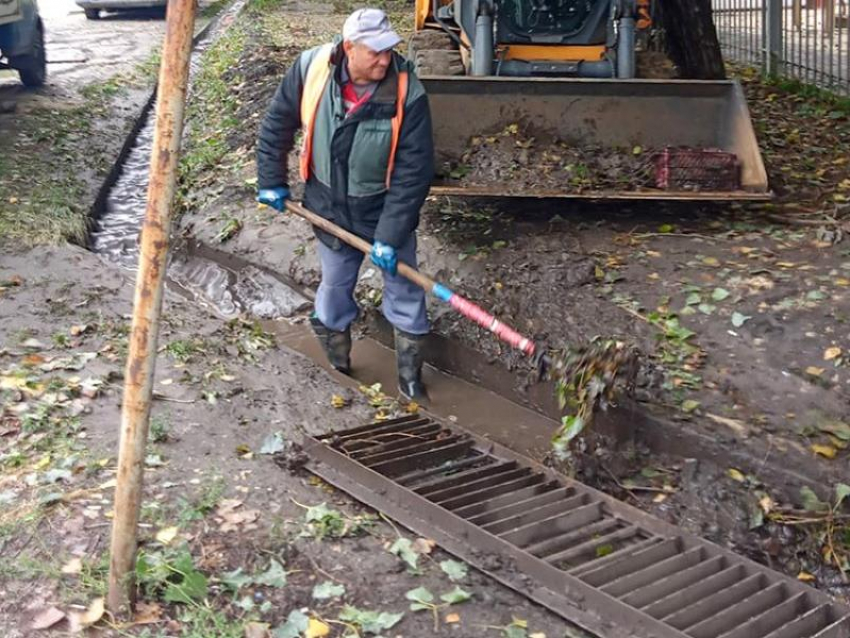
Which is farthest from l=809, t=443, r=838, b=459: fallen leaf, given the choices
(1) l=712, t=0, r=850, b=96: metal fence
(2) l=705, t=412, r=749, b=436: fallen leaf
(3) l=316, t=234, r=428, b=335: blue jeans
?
(1) l=712, t=0, r=850, b=96: metal fence

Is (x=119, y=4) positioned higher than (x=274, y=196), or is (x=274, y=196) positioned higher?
(x=119, y=4)

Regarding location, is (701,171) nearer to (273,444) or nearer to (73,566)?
(273,444)

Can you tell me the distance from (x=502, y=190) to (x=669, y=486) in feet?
8.25

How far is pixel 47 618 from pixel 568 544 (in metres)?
2.08

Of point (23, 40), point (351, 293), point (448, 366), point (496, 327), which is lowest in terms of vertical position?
point (448, 366)

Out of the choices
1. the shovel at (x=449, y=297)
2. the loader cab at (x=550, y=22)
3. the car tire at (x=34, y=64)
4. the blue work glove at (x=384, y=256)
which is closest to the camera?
the shovel at (x=449, y=297)

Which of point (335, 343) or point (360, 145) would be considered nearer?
point (360, 145)

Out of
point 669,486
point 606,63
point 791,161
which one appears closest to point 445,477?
point 669,486

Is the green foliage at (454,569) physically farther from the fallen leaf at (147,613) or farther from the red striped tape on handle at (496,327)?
the red striped tape on handle at (496,327)

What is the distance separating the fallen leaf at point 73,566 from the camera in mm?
4094

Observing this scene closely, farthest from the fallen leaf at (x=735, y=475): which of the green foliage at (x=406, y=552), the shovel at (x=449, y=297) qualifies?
the green foliage at (x=406, y=552)

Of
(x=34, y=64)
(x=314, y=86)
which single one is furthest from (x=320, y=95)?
(x=34, y=64)

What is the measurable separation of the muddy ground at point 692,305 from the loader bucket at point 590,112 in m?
0.56

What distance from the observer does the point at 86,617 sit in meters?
3.82
